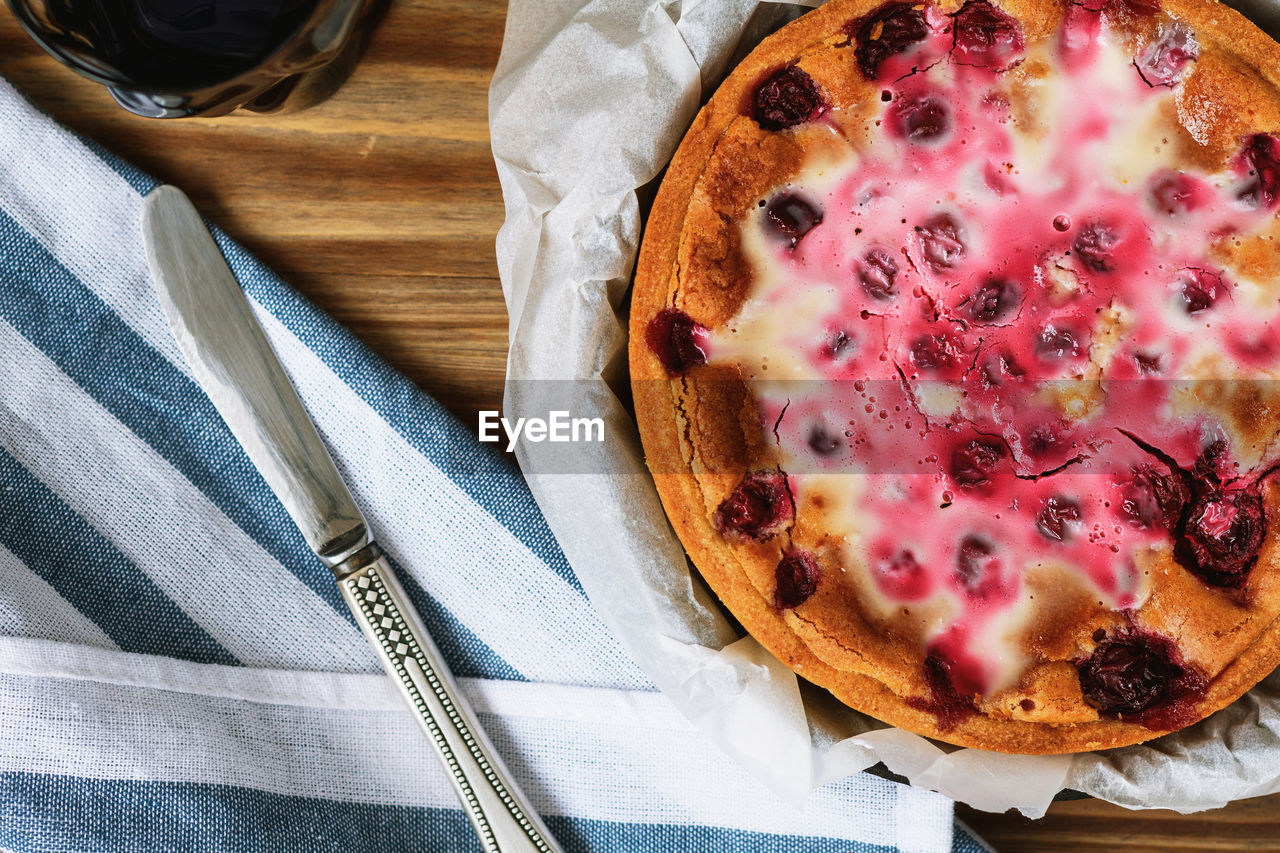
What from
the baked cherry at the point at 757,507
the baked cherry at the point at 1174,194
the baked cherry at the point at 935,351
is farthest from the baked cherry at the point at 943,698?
the baked cherry at the point at 1174,194

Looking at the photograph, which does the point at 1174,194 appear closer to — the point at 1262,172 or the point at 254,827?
the point at 1262,172

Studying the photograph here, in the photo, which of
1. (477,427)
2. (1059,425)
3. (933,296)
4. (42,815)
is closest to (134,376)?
(477,427)

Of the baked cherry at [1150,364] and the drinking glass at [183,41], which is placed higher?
the drinking glass at [183,41]

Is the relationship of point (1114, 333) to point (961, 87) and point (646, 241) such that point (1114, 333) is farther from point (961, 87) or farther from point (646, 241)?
point (646, 241)

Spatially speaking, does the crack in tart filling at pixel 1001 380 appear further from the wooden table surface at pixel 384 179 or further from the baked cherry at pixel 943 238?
the wooden table surface at pixel 384 179

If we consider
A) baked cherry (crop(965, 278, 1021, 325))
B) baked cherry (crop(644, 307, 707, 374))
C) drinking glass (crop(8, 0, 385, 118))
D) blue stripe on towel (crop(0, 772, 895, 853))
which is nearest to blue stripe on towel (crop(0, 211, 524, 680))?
blue stripe on towel (crop(0, 772, 895, 853))
